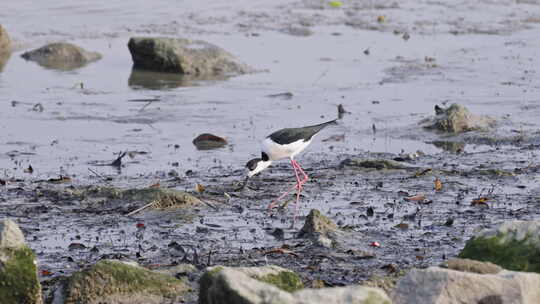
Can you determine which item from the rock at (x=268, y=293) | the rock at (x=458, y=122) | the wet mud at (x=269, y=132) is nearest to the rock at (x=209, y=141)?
the wet mud at (x=269, y=132)

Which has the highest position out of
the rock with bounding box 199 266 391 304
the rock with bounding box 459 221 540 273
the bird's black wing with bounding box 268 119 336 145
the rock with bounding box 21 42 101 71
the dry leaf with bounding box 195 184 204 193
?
the rock with bounding box 21 42 101 71

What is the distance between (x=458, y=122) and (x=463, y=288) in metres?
6.12

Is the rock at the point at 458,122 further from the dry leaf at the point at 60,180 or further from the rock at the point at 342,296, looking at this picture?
the rock at the point at 342,296

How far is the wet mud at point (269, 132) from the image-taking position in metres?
7.56

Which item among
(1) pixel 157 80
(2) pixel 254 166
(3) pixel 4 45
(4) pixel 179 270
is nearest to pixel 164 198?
(2) pixel 254 166

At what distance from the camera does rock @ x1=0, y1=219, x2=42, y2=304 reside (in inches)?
233

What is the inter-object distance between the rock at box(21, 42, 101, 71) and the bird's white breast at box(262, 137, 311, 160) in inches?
283

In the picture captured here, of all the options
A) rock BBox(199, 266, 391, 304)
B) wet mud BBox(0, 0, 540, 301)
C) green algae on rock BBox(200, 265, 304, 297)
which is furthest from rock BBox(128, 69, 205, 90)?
rock BBox(199, 266, 391, 304)

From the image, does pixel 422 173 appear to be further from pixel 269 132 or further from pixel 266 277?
pixel 266 277

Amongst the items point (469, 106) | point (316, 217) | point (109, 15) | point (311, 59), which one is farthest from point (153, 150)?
point (109, 15)

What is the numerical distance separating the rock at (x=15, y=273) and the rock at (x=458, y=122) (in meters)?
6.60

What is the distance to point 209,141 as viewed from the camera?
11.1 m

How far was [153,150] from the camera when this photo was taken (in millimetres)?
10758

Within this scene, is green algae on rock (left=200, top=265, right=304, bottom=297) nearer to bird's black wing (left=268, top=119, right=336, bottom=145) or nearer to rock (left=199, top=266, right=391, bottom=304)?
rock (left=199, top=266, right=391, bottom=304)
